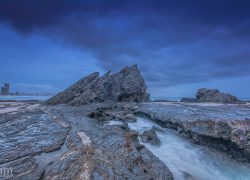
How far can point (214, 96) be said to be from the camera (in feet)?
123

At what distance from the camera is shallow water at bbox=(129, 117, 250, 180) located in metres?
8.80

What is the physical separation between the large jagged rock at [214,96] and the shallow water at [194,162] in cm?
2376

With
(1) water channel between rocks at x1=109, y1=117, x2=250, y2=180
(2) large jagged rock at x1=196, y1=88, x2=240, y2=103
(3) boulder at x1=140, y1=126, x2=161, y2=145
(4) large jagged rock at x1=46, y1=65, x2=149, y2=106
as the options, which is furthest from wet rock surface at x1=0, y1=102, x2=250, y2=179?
(2) large jagged rock at x1=196, y1=88, x2=240, y2=103

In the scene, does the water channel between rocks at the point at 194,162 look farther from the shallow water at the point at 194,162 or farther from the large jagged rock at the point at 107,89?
the large jagged rock at the point at 107,89

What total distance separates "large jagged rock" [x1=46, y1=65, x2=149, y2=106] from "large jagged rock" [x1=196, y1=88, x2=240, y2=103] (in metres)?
11.4

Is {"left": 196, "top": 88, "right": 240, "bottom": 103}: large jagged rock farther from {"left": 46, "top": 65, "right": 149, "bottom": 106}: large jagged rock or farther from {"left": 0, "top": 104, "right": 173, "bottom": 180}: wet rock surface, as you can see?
{"left": 0, "top": 104, "right": 173, "bottom": 180}: wet rock surface

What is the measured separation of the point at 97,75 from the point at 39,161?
84.6ft

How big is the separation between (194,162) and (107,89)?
20.5 meters

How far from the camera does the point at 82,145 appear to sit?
25.2ft

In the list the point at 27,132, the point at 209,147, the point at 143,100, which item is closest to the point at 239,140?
the point at 209,147

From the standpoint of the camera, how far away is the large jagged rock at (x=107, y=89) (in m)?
27.2

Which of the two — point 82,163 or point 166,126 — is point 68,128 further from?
point 166,126

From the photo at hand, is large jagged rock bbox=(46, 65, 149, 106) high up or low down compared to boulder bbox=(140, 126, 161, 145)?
up

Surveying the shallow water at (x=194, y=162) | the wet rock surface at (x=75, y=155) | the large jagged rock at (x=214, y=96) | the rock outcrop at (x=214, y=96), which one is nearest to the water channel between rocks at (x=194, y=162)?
the shallow water at (x=194, y=162)
